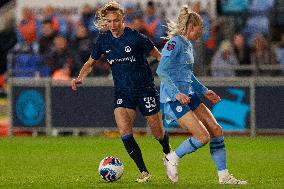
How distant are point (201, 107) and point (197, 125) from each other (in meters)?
0.35

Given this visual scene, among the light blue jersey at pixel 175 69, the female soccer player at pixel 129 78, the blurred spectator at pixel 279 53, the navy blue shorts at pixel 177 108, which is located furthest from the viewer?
the blurred spectator at pixel 279 53

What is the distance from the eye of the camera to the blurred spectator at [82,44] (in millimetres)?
24922

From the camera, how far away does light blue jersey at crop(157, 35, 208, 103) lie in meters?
13.6

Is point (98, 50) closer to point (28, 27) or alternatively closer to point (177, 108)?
point (177, 108)

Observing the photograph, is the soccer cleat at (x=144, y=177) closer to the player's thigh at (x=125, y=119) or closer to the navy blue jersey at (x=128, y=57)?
the player's thigh at (x=125, y=119)

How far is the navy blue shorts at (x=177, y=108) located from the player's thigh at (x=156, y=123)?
789 mm

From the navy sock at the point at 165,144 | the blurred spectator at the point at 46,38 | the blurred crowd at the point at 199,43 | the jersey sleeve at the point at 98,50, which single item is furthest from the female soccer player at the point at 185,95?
the blurred spectator at the point at 46,38

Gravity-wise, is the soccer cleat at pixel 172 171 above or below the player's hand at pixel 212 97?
below

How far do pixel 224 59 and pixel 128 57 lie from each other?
949 centimetres

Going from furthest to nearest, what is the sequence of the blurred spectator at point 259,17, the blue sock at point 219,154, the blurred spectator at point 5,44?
the blurred spectator at point 5,44, the blurred spectator at point 259,17, the blue sock at point 219,154

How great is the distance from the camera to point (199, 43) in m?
23.2

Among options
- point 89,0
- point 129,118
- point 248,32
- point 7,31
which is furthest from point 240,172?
point 7,31

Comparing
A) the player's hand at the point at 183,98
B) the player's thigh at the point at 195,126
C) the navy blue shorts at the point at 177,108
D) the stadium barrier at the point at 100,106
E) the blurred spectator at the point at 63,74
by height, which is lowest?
the stadium barrier at the point at 100,106

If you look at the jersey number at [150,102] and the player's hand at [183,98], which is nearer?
the player's hand at [183,98]
